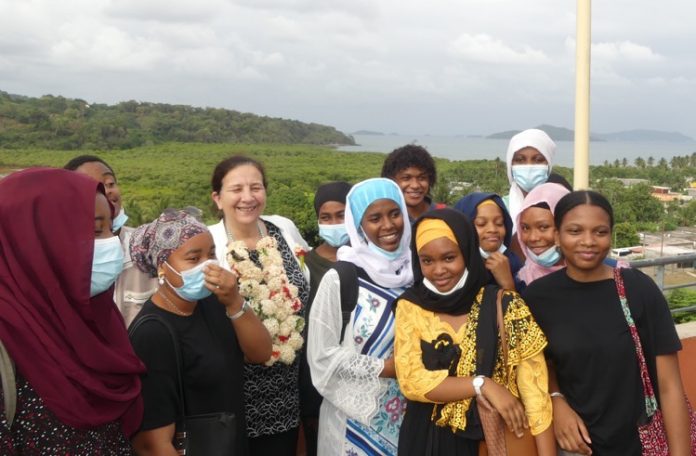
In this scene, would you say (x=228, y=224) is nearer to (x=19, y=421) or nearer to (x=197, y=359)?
(x=197, y=359)

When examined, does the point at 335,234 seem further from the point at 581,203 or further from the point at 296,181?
the point at 296,181

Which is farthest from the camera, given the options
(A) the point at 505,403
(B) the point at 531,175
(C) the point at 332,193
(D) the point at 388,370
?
(C) the point at 332,193

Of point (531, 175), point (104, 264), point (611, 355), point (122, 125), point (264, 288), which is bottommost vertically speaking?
point (611, 355)

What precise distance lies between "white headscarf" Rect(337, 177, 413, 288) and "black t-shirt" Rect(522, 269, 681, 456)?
26.9 inches

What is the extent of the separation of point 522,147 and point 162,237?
2.21 metres

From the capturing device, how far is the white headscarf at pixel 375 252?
103 inches

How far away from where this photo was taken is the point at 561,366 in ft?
7.47

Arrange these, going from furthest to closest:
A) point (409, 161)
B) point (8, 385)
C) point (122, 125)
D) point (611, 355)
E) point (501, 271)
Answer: point (122, 125)
point (409, 161)
point (501, 271)
point (611, 355)
point (8, 385)

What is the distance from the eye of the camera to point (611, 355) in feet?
7.20

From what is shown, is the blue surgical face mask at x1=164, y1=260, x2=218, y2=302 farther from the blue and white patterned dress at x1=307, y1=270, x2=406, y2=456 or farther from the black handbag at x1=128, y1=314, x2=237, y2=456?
the blue and white patterned dress at x1=307, y1=270, x2=406, y2=456

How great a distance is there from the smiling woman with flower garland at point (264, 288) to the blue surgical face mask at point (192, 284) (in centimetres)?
51

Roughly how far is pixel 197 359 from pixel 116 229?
1.34 m

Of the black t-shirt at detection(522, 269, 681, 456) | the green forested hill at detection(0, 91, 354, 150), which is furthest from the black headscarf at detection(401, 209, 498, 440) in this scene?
the green forested hill at detection(0, 91, 354, 150)

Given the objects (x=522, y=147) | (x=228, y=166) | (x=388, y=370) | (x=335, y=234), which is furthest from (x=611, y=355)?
(x=228, y=166)
